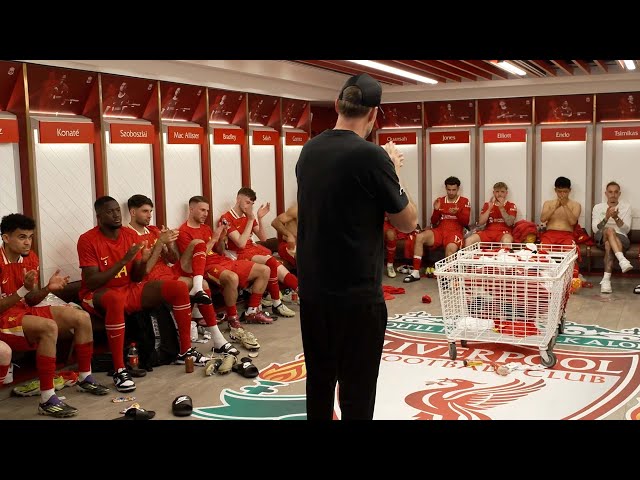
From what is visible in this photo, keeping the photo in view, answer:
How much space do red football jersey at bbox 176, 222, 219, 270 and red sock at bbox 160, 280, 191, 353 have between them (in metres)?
1.10

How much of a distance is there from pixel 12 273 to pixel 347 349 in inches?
137

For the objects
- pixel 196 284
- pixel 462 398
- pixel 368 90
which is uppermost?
pixel 368 90

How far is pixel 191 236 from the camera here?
22.4 feet

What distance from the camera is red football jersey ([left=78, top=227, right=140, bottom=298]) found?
5469 mm

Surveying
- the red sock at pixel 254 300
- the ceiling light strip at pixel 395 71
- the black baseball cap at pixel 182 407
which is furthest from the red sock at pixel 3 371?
the ceiling light strip at pixel 395 71

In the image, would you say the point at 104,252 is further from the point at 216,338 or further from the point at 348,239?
the point at 348,239

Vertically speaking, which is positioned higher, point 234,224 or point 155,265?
point 234,224

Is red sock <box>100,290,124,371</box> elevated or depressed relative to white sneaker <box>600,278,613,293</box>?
elevated

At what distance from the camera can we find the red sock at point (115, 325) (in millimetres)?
5242

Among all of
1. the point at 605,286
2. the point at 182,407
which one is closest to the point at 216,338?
the point at 182,407

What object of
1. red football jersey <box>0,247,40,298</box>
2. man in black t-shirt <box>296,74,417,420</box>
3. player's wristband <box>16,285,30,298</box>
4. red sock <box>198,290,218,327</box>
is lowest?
red sock <box>198,290,218,327</box>

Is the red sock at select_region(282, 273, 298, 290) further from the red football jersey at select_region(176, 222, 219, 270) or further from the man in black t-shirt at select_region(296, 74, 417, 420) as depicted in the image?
the man in black t-shirt at select_region(296, 74, 417, 420)

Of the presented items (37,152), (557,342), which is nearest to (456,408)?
(557,342)

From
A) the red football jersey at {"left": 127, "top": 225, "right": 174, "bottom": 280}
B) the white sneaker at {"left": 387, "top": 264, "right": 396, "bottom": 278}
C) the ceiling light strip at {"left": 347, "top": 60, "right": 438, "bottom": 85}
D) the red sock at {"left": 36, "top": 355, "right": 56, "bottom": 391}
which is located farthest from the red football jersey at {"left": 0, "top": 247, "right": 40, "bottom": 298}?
the white sneaker at {"left": 387, "top": 264, "right": 396, "bottom": 278}
